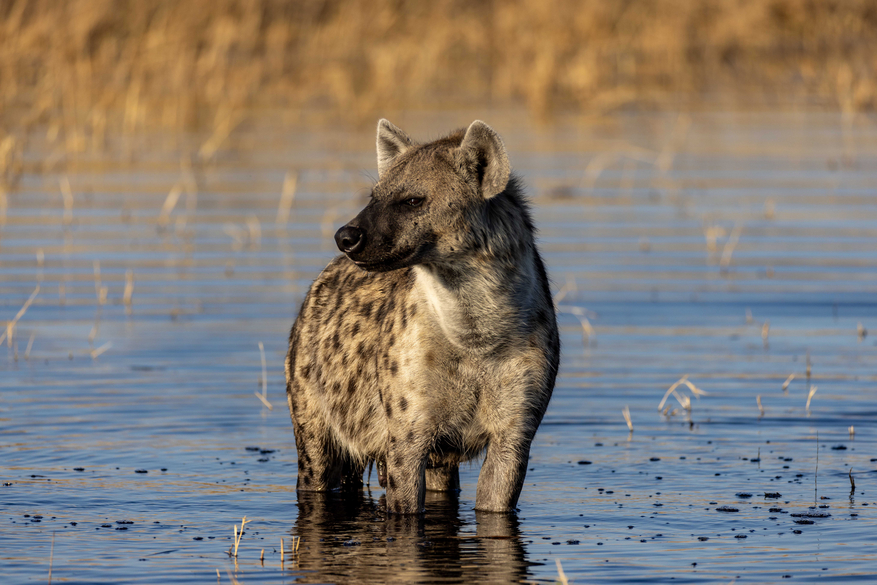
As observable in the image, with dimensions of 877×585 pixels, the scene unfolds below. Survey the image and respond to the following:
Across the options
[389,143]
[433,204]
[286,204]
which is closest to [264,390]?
[389,143]

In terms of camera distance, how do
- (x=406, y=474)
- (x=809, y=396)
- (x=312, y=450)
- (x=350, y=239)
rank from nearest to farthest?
1. (x=350, y=239)
2. (x=406, y=474)
3. (x=312, y=450)
4. (x=809, y=396)

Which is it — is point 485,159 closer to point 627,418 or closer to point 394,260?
point 394,260

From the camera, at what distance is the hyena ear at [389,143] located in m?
6.32

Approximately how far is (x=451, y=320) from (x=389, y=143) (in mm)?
801

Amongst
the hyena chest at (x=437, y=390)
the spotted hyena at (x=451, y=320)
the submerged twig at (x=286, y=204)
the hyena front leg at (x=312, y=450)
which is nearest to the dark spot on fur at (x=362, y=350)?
the spotted hyena at (x=451, y=320)

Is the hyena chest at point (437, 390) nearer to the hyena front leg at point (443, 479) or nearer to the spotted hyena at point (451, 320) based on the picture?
the spotted hyena at point (451, 320)

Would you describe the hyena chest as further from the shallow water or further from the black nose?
the black nose

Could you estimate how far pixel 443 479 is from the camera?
7.13 metres

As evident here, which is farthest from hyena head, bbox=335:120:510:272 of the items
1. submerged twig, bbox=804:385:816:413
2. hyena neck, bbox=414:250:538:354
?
submerged twig, bbox=804:385:816:413

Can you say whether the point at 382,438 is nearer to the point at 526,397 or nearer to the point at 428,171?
the point at 526,397

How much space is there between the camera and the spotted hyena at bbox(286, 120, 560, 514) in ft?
19.4

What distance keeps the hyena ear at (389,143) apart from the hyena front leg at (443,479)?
150 cm

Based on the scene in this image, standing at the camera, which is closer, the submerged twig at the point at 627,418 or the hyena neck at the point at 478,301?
the hyena neck at the point at 478,301

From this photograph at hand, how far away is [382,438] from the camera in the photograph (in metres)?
6.59
